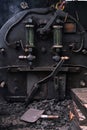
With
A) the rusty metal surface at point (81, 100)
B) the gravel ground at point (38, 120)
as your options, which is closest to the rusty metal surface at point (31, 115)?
the gravel ground at point (38, 120)

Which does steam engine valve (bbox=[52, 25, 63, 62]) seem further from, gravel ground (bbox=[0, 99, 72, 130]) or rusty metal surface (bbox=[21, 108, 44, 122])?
rusty metal surface (bbox=[21, 108, 44, 122])

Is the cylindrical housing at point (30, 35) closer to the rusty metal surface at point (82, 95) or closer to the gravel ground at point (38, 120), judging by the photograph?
Result: the gravel ground at point (38, 120)

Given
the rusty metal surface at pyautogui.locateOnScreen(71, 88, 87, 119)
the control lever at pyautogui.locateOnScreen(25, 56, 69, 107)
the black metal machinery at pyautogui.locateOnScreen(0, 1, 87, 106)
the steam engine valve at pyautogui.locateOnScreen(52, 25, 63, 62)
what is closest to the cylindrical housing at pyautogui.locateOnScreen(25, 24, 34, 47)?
the black metal machinery at pyautogui.locateOnScreen(0, 1, 87, 106)

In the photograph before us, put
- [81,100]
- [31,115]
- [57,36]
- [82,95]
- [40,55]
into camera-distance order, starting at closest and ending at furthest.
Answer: [81,100], [82,95], [31,115], [57,36], [40,55]

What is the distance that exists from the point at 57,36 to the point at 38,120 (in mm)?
1322

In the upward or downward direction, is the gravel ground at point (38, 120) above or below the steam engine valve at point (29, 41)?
below

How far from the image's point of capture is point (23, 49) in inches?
186

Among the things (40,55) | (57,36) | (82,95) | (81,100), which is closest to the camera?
(81,100)

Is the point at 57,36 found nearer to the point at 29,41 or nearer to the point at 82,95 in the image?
the point at 29,41

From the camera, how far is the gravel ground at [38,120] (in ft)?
13.4

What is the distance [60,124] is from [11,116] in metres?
0.76

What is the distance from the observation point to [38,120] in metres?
4.19

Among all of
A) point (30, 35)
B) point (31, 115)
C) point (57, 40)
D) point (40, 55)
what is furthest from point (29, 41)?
point (31, 115)

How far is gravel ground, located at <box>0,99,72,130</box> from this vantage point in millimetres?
4074
